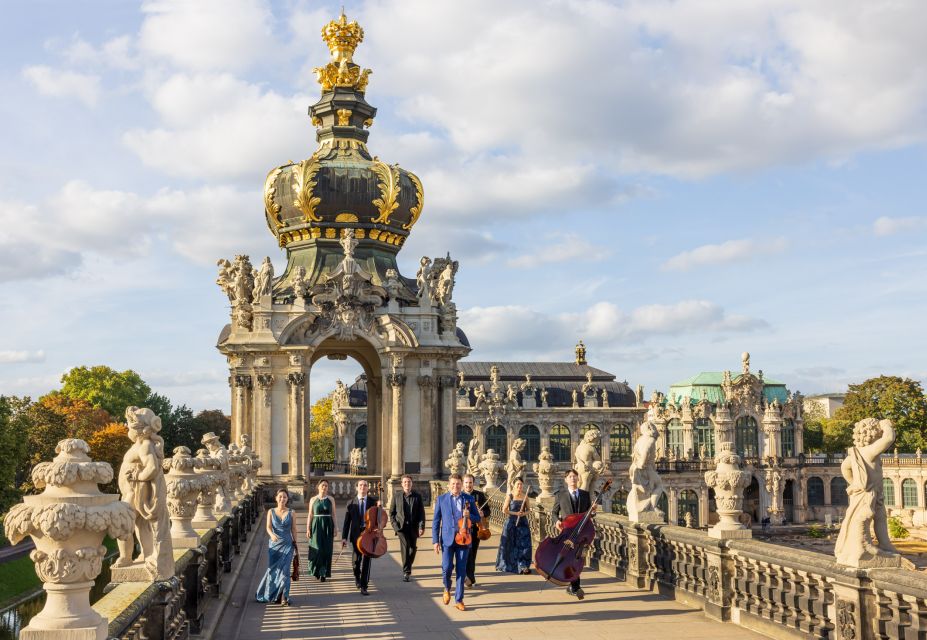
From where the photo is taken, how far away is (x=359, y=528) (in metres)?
16.1

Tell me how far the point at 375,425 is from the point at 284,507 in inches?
955

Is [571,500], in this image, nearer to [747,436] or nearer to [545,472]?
[545,472]

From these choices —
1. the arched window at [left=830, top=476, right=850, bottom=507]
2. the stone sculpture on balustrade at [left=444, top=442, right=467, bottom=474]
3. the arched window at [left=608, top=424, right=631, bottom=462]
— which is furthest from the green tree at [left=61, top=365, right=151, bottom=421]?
the arched window at [left=830, top=476, right=850, bottom=507]

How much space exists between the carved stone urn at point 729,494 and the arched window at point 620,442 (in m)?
82.0

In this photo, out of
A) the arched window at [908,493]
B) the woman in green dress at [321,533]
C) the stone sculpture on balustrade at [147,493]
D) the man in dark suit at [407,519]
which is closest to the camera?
the stone sculpture on balustrade at [147,493]

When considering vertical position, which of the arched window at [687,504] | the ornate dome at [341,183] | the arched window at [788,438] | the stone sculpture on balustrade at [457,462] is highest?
the ornate dome at [341,183]

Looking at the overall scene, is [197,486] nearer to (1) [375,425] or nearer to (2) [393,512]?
(2) [393,512]

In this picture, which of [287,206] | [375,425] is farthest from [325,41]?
[375,425]

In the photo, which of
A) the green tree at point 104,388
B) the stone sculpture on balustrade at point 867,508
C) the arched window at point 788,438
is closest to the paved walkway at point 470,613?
the stone sculpture on balustrade at point 867,508

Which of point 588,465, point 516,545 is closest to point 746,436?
point 588,465

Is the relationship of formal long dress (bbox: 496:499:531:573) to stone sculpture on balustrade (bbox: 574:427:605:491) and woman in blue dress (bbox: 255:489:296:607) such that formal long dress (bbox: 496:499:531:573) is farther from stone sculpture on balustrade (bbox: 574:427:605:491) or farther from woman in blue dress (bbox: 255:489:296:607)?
woman in blue dress (bbox: 255:489:296:607)

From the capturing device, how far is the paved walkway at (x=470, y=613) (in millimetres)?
12125

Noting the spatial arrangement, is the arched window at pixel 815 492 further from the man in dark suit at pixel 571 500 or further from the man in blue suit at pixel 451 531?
the man in blue suit at pixel 451 531

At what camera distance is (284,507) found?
14844 millimetres
